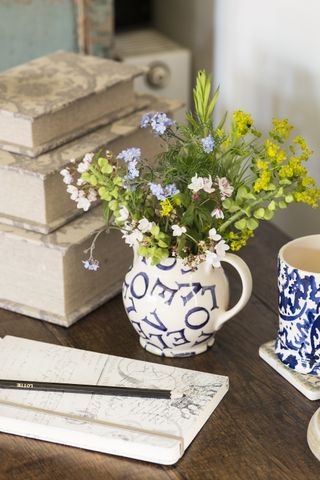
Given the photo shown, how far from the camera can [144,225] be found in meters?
0.81

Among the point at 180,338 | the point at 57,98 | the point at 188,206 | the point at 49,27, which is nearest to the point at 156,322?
the point at 180,338

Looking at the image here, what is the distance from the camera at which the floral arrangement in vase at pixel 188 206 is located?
31.6 inches

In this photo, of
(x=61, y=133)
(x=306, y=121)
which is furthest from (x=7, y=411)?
(x=306, y=121)

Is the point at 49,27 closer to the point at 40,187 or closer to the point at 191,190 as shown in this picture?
the point at 40,187

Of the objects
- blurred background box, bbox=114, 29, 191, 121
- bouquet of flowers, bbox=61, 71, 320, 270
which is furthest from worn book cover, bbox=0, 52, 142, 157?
blurred background box, bbox=114, 29, 191, 121

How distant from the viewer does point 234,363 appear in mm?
902

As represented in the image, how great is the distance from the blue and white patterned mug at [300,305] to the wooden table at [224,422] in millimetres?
32

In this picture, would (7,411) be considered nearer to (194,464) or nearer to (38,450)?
(38,450)

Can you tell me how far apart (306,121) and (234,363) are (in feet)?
1.36

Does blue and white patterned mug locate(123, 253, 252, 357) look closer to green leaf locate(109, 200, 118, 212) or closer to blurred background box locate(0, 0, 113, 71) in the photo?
green leaf locate(109, 200, 118, 212)

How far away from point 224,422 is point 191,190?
225mm

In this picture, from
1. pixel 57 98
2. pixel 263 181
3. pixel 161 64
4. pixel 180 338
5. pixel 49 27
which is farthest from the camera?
pixel 161 64

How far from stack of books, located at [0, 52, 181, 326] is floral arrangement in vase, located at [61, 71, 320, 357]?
0.10 meters

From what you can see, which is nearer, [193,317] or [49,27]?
[193,317]
